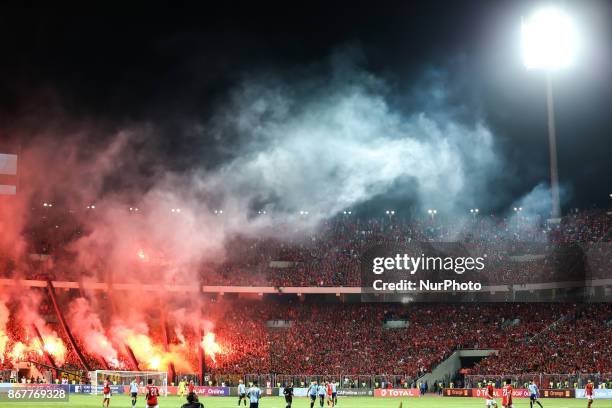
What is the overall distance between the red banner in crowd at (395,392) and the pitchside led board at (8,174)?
3501cm

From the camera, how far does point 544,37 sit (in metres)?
43.7

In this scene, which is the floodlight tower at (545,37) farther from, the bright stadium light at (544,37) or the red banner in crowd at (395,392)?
the red banner in crowd at (395,392)

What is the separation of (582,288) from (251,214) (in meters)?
35.3

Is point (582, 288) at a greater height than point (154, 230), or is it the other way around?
point (154, 230)

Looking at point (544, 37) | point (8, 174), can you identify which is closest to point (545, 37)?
point (544, 37)

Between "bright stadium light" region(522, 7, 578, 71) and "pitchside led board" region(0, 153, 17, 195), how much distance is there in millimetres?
29974

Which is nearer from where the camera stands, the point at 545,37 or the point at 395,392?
the point at 545,37

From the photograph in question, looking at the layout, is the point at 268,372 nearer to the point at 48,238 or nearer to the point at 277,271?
the point at 277,271

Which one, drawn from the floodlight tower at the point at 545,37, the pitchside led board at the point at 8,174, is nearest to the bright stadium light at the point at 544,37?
the floodlight tower at the point at 545,37

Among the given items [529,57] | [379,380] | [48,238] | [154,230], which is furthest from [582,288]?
[48,238]

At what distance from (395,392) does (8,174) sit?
3641 centimetres

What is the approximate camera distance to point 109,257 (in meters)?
80.5

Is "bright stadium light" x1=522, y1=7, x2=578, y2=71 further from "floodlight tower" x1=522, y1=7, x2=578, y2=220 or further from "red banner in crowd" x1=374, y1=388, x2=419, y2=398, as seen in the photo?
"red banner in crowd" x1=374, y1=388, x2=419, y2=398

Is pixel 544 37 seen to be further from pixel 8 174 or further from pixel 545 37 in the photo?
pixel 8 174
